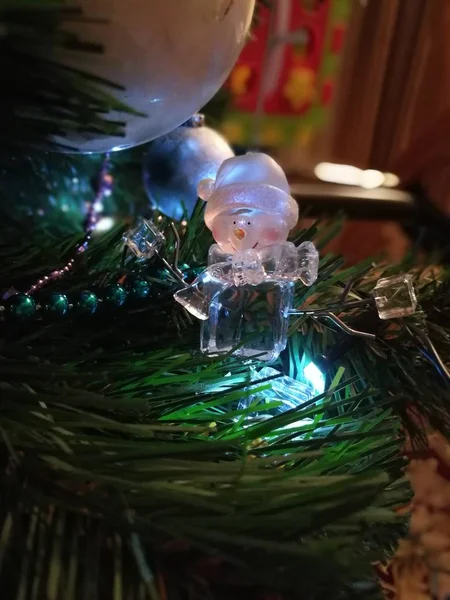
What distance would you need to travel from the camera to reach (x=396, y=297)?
1.06 ft

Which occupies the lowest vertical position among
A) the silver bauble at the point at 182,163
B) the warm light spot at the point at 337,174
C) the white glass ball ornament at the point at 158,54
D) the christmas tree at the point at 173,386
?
the christmas tree at the point at 173,386

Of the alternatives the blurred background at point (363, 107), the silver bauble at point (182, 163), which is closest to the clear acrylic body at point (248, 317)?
the silver bauble at point (182, 163)

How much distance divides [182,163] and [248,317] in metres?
0.18

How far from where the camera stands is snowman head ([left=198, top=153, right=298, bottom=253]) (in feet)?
1.13

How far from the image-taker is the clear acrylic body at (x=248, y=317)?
1.10 ft

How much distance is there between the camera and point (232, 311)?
1.12ft

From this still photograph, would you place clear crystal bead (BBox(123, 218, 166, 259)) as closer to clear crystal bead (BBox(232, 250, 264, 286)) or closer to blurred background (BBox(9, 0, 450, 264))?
clear crystal bead (BBox(232, 250, 264, 286))

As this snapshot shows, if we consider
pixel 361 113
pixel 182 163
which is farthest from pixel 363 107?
pixel 182 163

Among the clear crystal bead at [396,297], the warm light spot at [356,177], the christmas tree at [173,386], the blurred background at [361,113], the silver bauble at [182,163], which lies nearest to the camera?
the christmas tree at [173,386]

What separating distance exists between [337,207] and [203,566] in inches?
33.3

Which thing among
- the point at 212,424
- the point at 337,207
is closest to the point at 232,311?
the point at 212,424

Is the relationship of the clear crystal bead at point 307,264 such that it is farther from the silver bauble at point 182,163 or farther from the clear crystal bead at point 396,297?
the silver bauble at point 182,163

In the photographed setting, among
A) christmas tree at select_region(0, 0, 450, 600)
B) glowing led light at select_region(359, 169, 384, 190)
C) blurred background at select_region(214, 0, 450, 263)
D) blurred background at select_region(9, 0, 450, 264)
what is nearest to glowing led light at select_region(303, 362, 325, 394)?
christmas tree at select_region(0, 0, 450, 600)

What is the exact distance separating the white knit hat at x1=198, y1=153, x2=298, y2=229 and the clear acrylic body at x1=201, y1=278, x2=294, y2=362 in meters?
0.04
